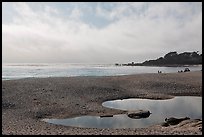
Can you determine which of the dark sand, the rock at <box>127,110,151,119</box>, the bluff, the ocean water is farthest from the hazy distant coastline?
the rock at <box>127,110,151,119</box>

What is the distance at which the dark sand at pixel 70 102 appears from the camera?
51.0 ft

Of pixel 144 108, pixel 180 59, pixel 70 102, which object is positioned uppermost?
pixel 180 59

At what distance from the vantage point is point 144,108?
23656 millimetres

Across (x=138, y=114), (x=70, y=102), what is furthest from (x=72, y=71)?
(x=138, y=114)

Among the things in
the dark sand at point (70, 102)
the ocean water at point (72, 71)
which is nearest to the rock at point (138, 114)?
the dark sand at point (70, 102)

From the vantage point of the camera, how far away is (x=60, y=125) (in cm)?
1786

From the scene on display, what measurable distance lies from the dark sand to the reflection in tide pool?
1.23 meters

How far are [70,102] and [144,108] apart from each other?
6960 millimetres

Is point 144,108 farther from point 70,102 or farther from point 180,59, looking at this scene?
point 180,59

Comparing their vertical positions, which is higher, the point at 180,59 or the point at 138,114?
the point at 180,59

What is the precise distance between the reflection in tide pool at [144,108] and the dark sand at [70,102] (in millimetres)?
1233

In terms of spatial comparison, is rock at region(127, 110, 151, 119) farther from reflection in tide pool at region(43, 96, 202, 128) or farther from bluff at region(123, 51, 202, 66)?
bluff at region(123, 51, 202, 66)

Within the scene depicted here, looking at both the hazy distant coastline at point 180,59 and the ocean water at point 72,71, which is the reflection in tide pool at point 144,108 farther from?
the hazy distant coastline at point 180,59

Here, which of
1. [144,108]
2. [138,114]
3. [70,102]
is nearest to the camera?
[138,114]
